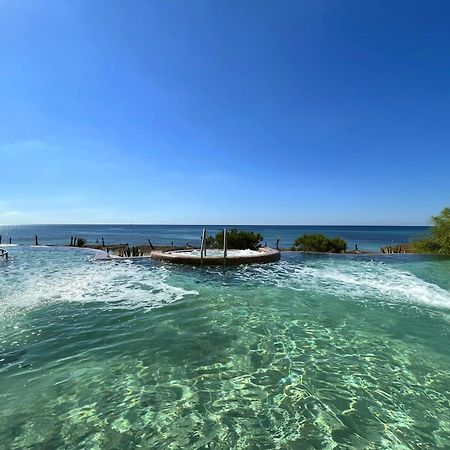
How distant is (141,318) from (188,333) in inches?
62.2

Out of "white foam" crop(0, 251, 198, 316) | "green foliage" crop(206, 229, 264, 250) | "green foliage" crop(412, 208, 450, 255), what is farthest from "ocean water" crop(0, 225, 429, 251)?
"white foam" crop(0, 251, 198, 316)

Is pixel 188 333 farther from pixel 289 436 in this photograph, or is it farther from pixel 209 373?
pixel 289 436

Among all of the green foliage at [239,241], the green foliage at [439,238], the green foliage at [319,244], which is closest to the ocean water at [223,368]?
the green foliage at [239,241]

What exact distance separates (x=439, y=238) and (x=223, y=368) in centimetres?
2288

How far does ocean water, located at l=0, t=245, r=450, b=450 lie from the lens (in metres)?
3.26

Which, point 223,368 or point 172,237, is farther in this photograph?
point 172,237

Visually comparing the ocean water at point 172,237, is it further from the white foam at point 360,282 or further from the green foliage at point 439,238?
the white foam at point 360,282

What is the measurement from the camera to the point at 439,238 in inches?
856

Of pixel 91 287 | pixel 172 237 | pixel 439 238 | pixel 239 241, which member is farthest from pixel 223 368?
pixel 172 237

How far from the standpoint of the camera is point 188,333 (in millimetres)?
6148

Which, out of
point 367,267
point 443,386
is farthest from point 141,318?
point 367,267

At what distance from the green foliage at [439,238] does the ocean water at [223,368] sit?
47.1 ft

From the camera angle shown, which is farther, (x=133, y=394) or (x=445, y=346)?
(x=445, y=346)

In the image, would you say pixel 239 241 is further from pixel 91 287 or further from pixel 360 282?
pixel 91 287
